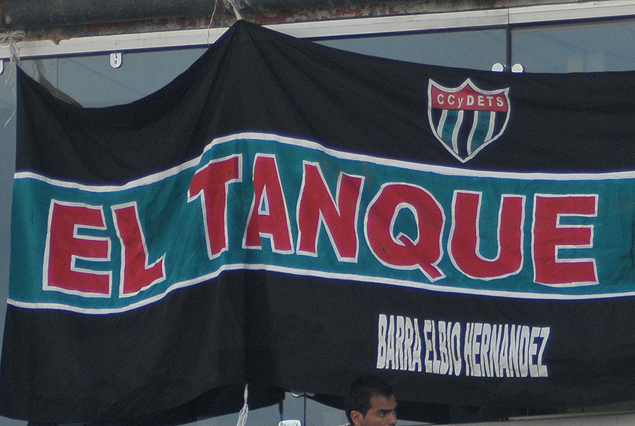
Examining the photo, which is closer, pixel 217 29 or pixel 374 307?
pixel 374 307

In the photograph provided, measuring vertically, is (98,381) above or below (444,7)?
below

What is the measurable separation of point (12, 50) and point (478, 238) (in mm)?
2863

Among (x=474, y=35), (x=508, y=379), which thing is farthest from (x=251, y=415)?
(x=474, y=35)

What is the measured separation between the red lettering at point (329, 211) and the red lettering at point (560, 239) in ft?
2.93

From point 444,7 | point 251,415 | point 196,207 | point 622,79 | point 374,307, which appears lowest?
point 251,415

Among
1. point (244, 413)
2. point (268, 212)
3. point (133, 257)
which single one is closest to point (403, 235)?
point (268, 212)

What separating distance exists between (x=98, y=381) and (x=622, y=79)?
3.01 meters

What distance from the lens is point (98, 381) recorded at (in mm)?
5871

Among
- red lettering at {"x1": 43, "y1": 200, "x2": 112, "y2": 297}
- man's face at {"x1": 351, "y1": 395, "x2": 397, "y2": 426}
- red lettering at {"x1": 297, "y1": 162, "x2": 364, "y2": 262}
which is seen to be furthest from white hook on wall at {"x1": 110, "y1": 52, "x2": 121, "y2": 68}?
man's face at {"x1": 351, "y1": 395, "x2": 397, "y2": 426}

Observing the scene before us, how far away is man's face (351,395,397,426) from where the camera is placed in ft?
17.0

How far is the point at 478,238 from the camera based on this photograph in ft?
19.0

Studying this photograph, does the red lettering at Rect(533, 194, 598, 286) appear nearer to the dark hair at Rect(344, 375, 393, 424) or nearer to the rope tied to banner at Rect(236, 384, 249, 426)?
the dark hair at Rect(344, 375, 393, 424)

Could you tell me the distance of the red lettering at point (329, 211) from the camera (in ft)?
19.0

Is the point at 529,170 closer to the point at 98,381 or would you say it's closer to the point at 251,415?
the point at 251,415
